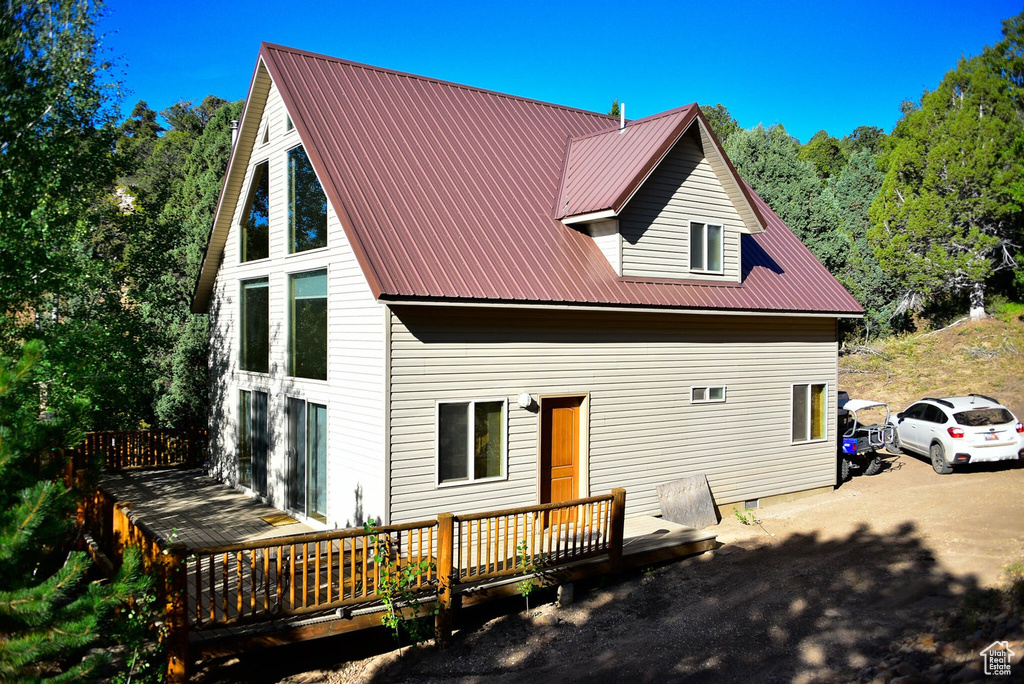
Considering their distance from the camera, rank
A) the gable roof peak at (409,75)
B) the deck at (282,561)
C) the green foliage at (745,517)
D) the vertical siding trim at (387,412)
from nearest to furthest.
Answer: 1. the deck at (282,561)
2. the vertical siding trim at (387,412)
3. the gable roof peak at (409,75)
4. the green foliage at (745,517)

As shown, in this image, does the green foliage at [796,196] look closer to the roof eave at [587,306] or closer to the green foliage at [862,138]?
the roof eave at [587,306]

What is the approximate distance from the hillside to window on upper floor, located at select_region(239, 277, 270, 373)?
2083 centimetres

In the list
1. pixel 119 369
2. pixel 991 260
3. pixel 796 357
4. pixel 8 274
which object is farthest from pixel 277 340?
pixel 991 260

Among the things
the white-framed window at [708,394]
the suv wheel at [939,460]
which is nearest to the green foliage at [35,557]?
the white-framed window at [708,394]

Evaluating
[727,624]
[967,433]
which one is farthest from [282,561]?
[967,433]

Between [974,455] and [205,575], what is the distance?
1597 centimetres

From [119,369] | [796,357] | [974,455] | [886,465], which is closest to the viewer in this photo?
[119,369]

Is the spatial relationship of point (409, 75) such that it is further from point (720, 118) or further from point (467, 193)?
point (720, 118)

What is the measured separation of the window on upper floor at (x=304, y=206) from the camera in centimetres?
1218

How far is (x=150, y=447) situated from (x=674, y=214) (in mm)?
12898

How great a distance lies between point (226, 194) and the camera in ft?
49.5

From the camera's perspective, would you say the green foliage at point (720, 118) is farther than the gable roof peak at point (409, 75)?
Yes

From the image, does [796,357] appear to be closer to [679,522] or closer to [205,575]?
[679,522]

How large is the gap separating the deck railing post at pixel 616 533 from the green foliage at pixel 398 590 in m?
2.94
